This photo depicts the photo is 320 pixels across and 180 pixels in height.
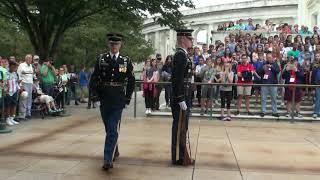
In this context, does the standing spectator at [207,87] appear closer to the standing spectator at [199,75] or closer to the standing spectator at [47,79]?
the standing spectator at [199,75]

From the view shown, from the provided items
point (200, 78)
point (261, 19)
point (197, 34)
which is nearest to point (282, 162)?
point (200, 78)

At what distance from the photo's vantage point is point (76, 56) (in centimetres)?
3553

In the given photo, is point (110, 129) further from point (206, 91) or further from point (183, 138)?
point (206, 91)

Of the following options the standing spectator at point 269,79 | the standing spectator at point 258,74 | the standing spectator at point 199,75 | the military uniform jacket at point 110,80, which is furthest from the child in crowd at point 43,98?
the military uniform jacket at point 110,80

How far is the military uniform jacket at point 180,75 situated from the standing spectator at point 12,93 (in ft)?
21.3

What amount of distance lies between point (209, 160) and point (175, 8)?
11917mm

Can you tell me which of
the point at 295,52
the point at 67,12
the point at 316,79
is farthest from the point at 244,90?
Result: the point at 67,12

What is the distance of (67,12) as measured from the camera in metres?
20.3

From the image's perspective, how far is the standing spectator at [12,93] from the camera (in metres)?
13.5

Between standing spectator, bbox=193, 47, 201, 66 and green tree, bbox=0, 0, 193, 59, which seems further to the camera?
green tree, bbox=0, 0, 193, 59

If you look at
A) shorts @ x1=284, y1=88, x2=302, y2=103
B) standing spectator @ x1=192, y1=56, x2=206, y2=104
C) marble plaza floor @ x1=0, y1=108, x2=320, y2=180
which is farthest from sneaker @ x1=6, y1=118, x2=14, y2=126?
shorts @ x1=284, y1=88, x2=302, y2=103

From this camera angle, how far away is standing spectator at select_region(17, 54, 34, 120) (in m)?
14.5

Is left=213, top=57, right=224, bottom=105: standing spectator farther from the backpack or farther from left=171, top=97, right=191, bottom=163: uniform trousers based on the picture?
left=171, top=97, right=191, bottom=163: uniform trousers

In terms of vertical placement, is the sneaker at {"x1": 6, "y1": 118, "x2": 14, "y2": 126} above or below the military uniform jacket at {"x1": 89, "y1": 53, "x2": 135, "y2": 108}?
below
